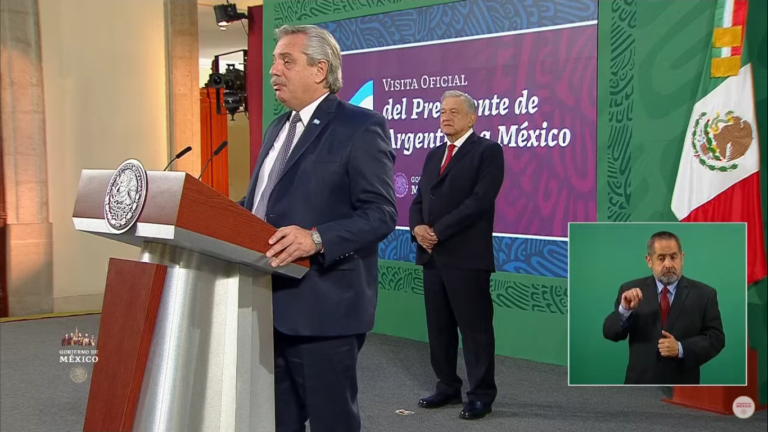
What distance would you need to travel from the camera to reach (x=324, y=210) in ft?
7.00

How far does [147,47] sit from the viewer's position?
855 cm

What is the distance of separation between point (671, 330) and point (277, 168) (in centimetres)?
186

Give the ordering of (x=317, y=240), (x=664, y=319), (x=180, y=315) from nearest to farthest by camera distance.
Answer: (x=180, y=315), (x=317, y=240), (x=664, y=319)

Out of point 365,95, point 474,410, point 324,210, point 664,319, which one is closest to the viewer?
point 324,210

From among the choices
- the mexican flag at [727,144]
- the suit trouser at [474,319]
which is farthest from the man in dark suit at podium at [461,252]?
the mexican flag at [727,144]

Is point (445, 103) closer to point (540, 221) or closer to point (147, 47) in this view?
point (540, 221)

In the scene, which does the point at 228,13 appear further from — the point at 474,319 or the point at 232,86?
the point at 474,319

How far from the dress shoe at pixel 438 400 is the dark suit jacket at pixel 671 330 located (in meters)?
1.19

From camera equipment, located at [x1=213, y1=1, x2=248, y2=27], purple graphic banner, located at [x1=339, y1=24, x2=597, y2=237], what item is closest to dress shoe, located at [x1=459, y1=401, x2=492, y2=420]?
purple graphic banner, located at [x1=339, y1=24, x2=597, y2=237]

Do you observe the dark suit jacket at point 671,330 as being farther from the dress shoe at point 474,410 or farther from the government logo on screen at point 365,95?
the government logo on screen at point 365,95

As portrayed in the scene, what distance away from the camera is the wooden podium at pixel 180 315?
69.1 inches

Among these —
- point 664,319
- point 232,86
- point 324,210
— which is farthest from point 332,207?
point 232,86

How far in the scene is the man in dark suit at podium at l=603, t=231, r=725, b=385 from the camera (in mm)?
3303

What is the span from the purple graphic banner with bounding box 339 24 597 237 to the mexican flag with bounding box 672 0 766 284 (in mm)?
753
